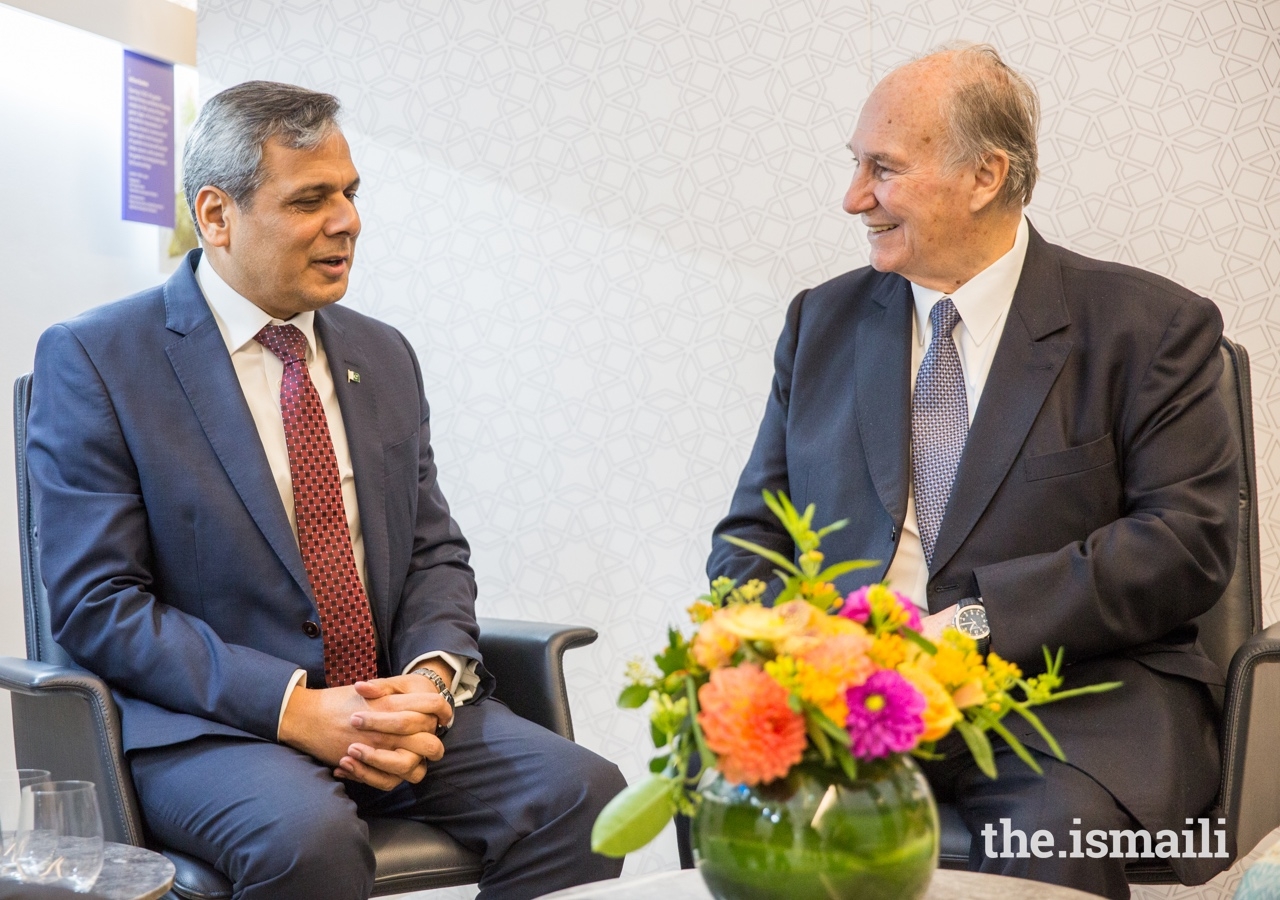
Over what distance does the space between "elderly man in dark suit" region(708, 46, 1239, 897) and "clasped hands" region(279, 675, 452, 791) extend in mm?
626

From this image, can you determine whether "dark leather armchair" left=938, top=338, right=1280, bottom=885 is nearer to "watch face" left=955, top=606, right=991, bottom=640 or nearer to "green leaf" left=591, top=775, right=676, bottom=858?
"watch face" left=955, top=606, right=991, bottom=640

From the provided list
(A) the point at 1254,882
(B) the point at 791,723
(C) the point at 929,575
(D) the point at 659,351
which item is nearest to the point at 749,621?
(B) the point at 791,723

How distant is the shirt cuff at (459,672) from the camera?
223 centimetres

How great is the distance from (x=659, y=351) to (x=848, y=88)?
72 cm

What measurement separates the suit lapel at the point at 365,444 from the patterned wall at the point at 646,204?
0.76 meters

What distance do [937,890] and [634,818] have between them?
18.5 inches

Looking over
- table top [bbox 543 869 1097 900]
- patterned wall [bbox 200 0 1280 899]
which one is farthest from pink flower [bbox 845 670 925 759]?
patterned wall [bbox 200 0 1280 899]

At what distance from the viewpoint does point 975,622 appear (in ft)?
6.75

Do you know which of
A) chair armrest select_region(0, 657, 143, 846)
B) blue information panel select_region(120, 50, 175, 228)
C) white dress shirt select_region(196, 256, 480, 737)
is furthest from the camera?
blue information panel select_region(120, 50, 175, 228)

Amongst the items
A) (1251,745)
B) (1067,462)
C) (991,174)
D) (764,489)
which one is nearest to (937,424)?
(1067,462)

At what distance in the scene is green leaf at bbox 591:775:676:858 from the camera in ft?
3.92

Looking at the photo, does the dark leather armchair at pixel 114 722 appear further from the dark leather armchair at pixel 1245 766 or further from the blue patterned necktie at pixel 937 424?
the dark leather armchair at pixel 1245 766

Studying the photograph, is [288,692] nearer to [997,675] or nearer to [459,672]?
[459,672]

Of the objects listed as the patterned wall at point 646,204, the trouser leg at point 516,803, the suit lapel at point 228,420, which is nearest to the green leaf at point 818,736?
the trouser leg at point 516,803
